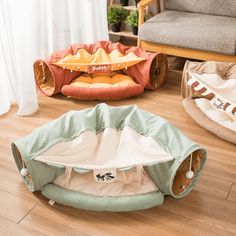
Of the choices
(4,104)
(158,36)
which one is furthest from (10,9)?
(158,36)

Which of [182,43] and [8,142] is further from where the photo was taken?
[182,43]

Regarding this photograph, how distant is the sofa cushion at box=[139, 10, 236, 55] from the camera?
8.86 ft

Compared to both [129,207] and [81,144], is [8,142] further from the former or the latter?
[129,207]

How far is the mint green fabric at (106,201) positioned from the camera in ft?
5.57

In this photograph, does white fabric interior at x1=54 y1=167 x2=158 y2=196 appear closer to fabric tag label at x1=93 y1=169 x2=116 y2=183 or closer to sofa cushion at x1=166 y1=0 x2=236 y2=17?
fabric tag label at x1=93 y1=169 x2=116 y2=183

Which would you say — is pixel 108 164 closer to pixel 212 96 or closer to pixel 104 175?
pixel 104 175

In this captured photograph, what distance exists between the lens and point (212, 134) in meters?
2.32

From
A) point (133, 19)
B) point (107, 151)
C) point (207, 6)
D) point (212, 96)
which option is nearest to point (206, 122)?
point (212, 96)

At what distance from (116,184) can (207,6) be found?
2.08 metres

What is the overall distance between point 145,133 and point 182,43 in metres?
1.21

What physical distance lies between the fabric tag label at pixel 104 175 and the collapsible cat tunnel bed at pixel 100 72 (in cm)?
96

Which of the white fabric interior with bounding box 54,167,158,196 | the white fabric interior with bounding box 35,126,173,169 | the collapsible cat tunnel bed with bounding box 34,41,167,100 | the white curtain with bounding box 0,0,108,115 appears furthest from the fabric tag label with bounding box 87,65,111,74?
the white fabric interior with bounding box 54,167,158,196

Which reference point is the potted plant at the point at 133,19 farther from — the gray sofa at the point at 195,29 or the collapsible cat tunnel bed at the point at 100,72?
the collapsible cat tunnel bed at the point at 100,72

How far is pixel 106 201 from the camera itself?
5.59ft
